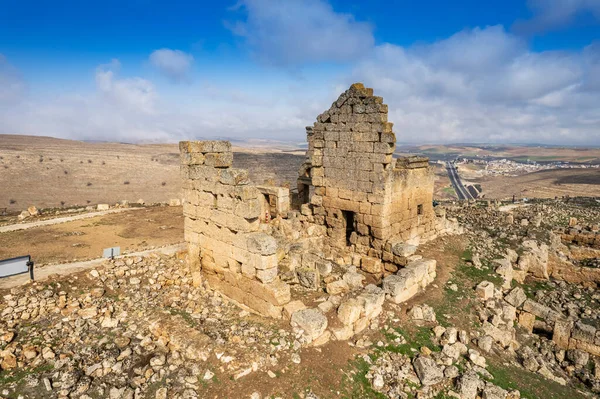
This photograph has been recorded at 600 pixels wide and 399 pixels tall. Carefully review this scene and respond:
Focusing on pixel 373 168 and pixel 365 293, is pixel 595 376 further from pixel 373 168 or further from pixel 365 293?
pixel 373 168

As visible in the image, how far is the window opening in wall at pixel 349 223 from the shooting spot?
12.7 m

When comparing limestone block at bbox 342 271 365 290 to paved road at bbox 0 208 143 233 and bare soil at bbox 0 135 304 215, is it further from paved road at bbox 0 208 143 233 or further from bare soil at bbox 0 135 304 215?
bare soil at bbox 0 135 304 215

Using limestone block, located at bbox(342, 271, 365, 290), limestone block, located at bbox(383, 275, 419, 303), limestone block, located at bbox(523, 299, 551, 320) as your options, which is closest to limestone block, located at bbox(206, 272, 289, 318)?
limestone block, located at bbox(342, 271, 365, 290)

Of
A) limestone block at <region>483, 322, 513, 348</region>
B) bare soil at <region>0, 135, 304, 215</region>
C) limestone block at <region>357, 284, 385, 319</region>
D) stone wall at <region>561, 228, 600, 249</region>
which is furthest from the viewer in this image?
bare soil at <region>0, 135, 304, 215</region>

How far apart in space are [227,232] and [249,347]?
2.83 metres

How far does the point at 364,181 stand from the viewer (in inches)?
457

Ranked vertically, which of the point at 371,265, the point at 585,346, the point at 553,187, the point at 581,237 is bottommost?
the point at 585,346

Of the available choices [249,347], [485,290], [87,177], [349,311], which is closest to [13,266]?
[249,347]

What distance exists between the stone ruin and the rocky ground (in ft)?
1.51

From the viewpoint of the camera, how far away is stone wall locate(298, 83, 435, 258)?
11.2m

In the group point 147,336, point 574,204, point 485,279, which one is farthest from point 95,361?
point 574,204

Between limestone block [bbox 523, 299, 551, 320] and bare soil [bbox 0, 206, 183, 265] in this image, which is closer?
limestone block [bbox 523, 299, 551, 320]

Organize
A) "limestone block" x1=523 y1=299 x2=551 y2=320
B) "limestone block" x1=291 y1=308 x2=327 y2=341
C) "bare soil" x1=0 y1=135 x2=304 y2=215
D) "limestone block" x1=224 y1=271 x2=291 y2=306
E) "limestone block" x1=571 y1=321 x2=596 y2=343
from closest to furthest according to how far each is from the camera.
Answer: "limestone block" x1=291 y1=308 x2=327 y2=341, "limestone block" x1=224 y1=271 x2=291 y2=306, "limestone block" x1=571 y1=321 x2=596 y2=343, "limestone block" x1=523 y1=299 x2=551 y2=320, "bare soil" x1=0 y1=135 x2=304 y2=215

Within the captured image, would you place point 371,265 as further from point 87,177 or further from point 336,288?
point 87,177
